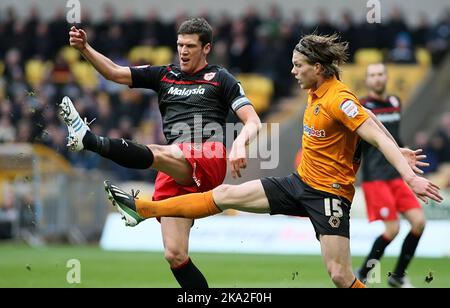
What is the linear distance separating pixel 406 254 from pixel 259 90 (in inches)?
473

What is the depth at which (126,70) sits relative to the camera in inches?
331

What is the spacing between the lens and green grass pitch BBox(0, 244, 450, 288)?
1050 cm

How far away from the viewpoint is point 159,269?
12438 millimetres

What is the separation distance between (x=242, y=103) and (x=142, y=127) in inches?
550

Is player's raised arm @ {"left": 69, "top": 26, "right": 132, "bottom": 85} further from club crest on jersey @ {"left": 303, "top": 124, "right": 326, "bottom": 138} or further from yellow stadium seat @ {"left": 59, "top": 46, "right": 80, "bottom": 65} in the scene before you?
yellow stadium seat @ {"left": 59, "top": 46, "right": 80, "bottom": 65}

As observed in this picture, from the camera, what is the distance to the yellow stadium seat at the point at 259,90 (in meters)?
21.9

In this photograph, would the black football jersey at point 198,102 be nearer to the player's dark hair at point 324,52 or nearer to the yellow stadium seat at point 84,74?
the player's dark hair at point 324,52

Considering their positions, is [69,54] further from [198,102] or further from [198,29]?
[198,102]

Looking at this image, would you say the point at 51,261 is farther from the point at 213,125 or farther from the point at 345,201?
the point at 345,201

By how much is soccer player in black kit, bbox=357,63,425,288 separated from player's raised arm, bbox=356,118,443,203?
3.70 metres

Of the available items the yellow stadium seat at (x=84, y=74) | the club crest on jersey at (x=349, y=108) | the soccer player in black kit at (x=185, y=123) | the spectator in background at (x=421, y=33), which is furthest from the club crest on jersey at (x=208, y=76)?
the yellow stadium seat at (x=84, y=74)

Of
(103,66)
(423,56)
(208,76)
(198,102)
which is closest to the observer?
(198,102)

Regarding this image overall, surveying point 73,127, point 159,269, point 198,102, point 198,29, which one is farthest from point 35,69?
point 73,127
